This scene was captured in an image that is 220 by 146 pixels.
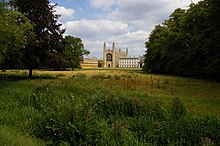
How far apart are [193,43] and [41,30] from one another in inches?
755

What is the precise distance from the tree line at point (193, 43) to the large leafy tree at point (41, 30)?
15.4 m

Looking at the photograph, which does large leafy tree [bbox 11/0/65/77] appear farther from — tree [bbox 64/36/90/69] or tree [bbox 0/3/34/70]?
tree [bbox 64/36/90/69]

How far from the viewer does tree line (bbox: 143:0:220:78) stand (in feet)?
97.8

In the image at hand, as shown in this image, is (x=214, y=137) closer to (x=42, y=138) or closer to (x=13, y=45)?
(x=42, y=138)

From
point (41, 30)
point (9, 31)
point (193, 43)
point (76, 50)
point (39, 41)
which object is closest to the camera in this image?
point (9, 31)

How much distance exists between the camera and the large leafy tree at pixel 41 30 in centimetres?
2831

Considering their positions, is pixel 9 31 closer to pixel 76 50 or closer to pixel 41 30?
pixel 41 30

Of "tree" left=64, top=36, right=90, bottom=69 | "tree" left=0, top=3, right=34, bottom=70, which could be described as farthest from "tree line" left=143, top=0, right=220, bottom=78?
"tree" left=64, top=36, right=90, bottom=69

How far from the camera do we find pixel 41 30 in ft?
98.0

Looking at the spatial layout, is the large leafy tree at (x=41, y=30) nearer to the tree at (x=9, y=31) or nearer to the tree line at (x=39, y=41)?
the tree line at (x=39, y=41)

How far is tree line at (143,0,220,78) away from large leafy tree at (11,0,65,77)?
15366 millimetres

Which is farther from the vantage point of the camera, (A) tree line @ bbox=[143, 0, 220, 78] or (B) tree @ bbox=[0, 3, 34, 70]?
(A) tree line @ bbox=[143, 0, 220, 78]

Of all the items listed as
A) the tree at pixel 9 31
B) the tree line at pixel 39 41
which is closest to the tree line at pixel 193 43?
the tree line at pixel 39 41

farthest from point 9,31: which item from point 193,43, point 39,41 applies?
point 193,43
